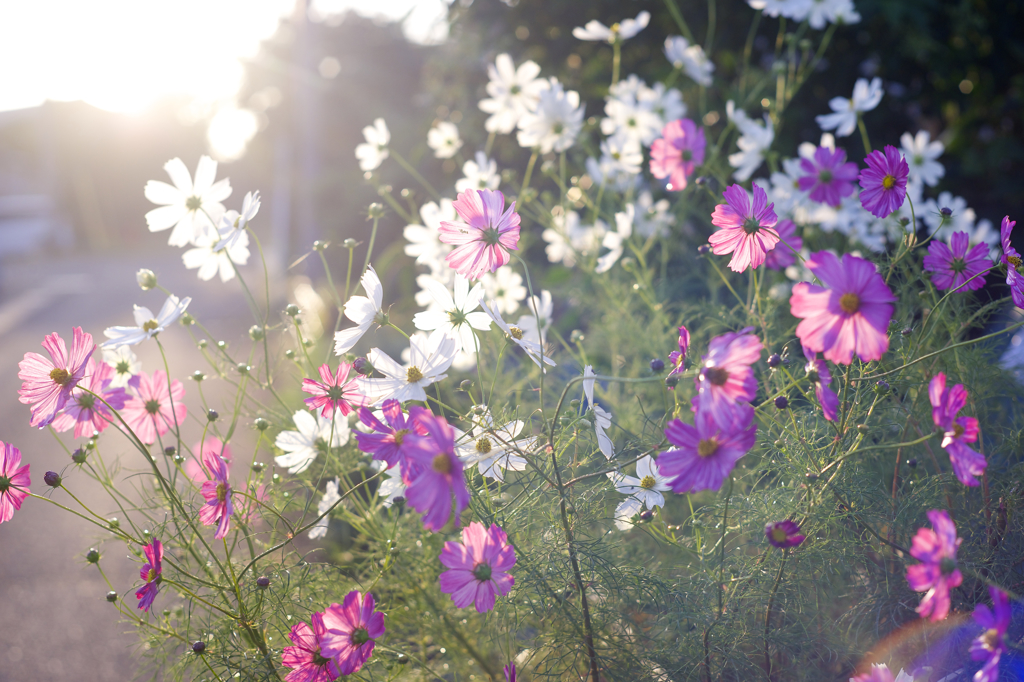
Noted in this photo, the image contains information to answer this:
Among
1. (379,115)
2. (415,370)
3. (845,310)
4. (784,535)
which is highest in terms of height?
(379,115)

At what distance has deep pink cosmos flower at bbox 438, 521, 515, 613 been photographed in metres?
0.58

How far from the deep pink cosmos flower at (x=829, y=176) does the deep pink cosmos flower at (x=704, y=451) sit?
67 cm

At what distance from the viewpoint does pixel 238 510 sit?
77cm

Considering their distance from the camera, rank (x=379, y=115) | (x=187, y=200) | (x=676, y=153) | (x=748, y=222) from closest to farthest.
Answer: (x=748, y=222) < (x=187, y=200) < (x=676, y=153) < (x=379, y=115)

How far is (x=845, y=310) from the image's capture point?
1.68ft

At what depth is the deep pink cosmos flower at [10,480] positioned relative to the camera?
693 millimetres

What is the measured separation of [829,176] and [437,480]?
865 millimetres

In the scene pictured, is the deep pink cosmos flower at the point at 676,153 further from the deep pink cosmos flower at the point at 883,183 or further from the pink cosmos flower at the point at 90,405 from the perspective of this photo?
the pink cosmos flower at the point at 90,405

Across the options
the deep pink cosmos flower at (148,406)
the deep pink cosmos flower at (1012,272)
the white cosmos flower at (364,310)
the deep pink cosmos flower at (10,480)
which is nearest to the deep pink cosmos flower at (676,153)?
the deep pink cosmos flower at (1012,272)

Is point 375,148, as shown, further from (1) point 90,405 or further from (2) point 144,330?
(1) point 90,405

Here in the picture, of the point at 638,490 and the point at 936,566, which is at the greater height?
the point at 638,490

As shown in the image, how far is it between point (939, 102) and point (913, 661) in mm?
2177

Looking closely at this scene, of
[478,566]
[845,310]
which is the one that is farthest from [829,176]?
[478,566]

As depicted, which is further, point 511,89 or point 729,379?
point 511,89
